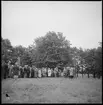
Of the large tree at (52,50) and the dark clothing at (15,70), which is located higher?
the large tree at (52,50)

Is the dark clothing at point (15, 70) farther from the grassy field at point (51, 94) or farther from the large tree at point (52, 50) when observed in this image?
the large tree at point (52, 50)

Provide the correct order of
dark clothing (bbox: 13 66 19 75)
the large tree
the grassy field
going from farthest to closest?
the large tree → dark clothing (bbox: 13 66 19 75) → the grassy field

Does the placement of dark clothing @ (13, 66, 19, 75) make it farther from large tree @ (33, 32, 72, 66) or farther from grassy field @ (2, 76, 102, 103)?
large tree @ (33, 32, 72, 66)

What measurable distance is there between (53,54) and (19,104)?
3752 centimetres

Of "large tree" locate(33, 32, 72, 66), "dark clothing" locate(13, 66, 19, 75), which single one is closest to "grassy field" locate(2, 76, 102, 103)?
"dark clothing" locate(13, 66, 19, 75)

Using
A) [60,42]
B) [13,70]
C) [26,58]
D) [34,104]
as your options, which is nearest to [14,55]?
[26,58]

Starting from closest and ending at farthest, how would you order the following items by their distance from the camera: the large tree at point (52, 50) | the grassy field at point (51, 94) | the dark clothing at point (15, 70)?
1. the grassy field at point (51, 94)
2. the dark clothing at point (15, 70)
3. the large tree at point (52, 50)

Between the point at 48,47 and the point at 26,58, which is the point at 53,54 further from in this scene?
the point at 26,58

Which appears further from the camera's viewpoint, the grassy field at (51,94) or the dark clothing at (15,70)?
the dark clothing at (15,70)

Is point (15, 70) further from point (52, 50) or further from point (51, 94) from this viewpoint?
point (52, 50)

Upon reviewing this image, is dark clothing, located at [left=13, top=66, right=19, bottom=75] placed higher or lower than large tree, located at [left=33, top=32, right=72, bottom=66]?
lower

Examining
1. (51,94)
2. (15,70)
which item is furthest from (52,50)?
(51,94)

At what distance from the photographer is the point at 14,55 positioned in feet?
211

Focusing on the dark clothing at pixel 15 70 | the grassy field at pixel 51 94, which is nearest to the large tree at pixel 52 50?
the dark clothing at pixel 15 70
